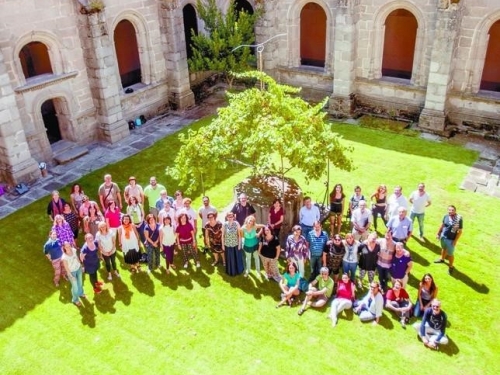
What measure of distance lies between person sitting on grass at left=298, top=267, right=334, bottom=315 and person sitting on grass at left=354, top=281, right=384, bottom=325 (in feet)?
2.08

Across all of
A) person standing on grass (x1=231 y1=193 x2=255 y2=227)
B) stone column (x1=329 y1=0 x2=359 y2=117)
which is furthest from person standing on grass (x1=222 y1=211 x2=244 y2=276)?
stone column (x1=329 y1=0 x2=359 y2=117)

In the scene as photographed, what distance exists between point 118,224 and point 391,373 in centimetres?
664

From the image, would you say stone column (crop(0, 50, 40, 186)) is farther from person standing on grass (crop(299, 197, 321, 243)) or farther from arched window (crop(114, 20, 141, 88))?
person standing on grass (crop(299, 197, 321, 243))

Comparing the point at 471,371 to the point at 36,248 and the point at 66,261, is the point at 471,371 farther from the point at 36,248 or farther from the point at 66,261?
the point at 36,248

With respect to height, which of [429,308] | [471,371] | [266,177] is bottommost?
[471,371]

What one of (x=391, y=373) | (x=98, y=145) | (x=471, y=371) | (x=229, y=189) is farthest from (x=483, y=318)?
(x=98, y=145)

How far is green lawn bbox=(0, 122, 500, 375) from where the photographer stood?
30.8ft

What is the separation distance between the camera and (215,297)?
36.1 feet

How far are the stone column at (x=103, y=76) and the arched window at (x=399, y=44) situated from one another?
9483 millimetres

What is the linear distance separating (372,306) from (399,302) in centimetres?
55

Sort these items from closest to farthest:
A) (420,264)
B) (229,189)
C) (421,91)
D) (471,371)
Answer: (471,371), (420,264), (229,189), (421,91)

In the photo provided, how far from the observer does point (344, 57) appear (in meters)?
18.4

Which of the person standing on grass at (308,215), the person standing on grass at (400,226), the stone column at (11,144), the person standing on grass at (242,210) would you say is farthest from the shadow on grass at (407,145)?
the stone column at (11,144)

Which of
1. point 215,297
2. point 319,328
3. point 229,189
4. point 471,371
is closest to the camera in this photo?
point 471,371
